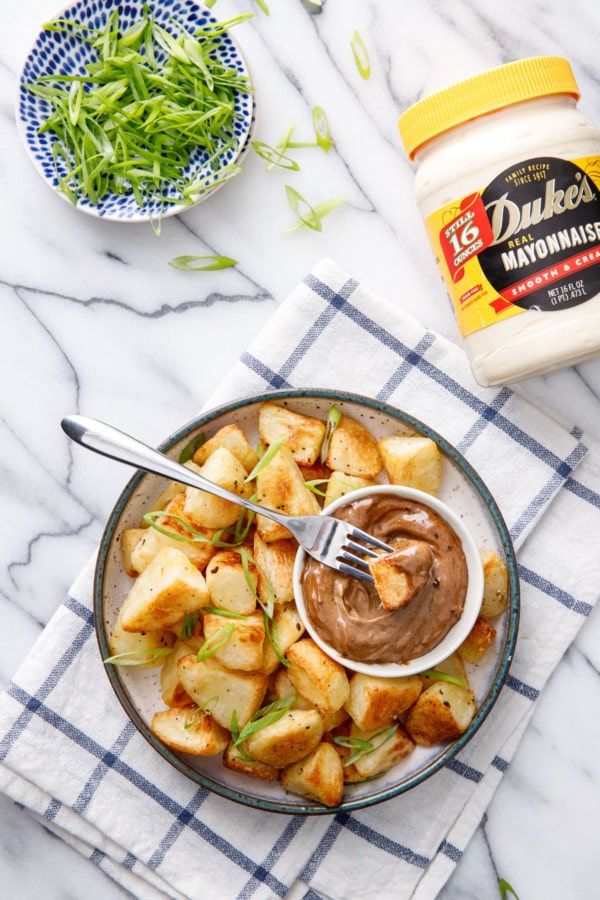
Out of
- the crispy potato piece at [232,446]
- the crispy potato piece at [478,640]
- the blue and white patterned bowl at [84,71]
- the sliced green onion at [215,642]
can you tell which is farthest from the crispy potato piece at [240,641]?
the blue and white patterned bowl at [84,71]

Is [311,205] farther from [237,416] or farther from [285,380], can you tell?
[237,416]

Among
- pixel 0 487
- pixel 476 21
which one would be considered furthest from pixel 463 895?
pixel 476 21

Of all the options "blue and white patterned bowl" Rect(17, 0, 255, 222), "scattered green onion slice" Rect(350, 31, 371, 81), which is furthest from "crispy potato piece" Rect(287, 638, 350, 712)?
"scattered green onion slice" Rect(350, 31, 371, 81)

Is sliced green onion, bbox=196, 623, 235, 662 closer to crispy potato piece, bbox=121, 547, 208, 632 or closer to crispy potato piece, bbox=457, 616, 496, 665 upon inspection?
crispy potato piece, bbox=121, 547, 208, 632

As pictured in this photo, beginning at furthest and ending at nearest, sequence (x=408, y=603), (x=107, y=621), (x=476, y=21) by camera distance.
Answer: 1. (x=476, y=21)
2. (x=107, y=621)
3. (x=408, y=603)

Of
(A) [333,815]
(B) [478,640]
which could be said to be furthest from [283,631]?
(A) [333,815]

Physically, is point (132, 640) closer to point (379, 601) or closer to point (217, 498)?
point (217, 498)
